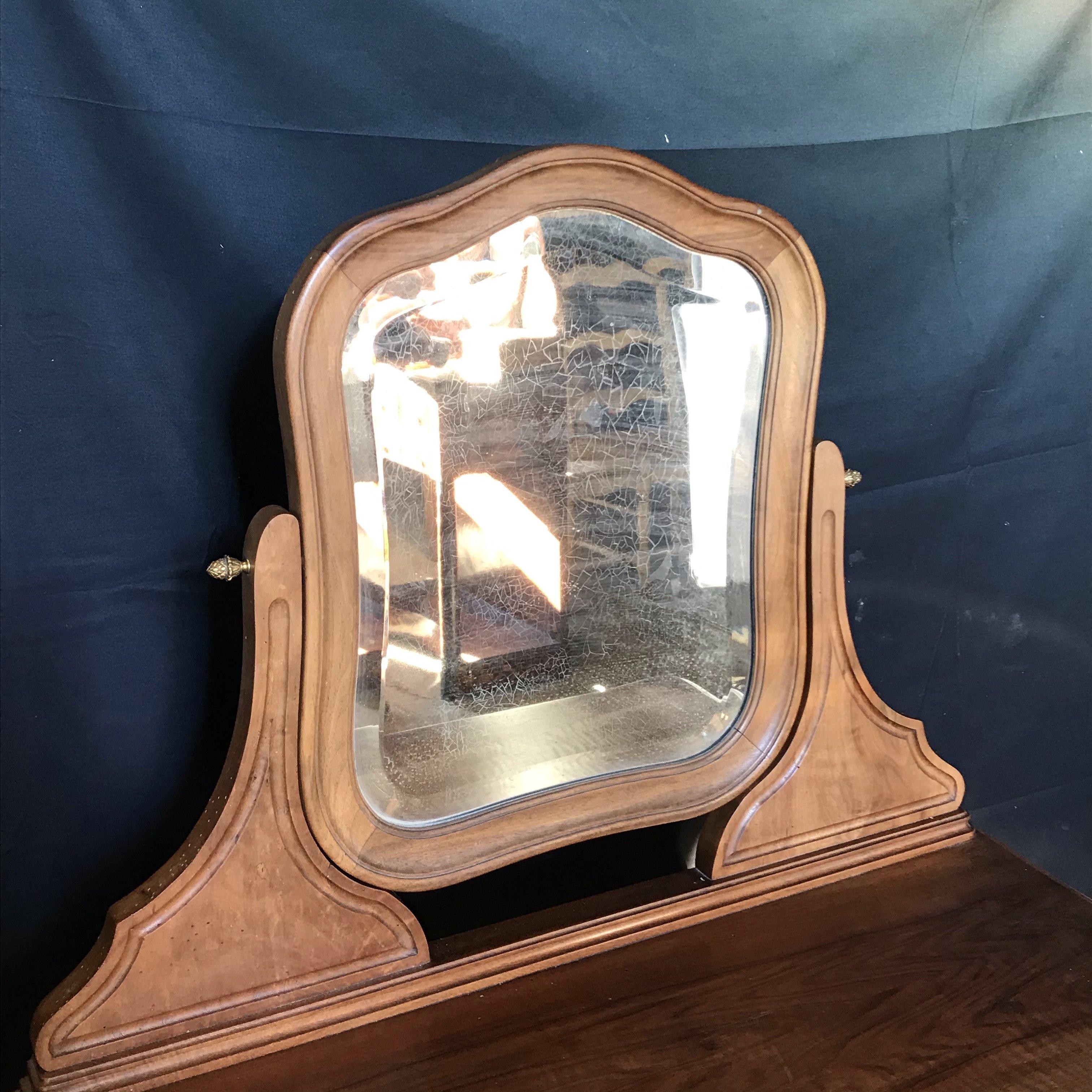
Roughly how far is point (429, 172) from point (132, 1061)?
2.28 feet

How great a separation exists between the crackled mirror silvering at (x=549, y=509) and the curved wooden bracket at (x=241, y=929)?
0.06 m

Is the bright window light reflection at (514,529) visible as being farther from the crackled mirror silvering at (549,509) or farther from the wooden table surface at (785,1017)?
the wooden table surface at (785,1017)

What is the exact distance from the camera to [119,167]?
2.62 ft

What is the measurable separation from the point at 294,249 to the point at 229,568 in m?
0.31

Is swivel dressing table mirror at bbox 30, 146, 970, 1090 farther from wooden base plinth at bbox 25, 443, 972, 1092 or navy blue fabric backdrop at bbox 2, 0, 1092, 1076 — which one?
navy blue fabric backdrop at bbox 2, 0, 1092, 1076

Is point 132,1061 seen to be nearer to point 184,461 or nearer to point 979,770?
point 184,461

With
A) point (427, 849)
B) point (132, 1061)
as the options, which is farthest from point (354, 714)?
point (132, 1061)

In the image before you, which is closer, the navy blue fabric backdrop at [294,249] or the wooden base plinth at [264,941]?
the wooden base plinth at [264,941]

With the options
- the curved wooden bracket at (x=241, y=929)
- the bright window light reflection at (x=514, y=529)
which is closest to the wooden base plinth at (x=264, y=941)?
the curved wooden bracket at (x=241, y=929)

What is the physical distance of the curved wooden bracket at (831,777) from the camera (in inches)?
34.8

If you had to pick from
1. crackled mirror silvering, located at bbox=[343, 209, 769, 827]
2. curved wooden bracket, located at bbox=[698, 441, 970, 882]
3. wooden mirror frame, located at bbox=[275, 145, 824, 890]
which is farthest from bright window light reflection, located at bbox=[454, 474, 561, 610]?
curved wooden bracket, located at bbox=[698, 441, 970, 882]

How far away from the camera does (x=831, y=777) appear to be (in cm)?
92

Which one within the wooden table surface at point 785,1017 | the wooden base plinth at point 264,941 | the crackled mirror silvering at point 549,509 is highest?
the crackled mirror silvering at point 549,509

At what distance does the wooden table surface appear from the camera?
70 centimetres
